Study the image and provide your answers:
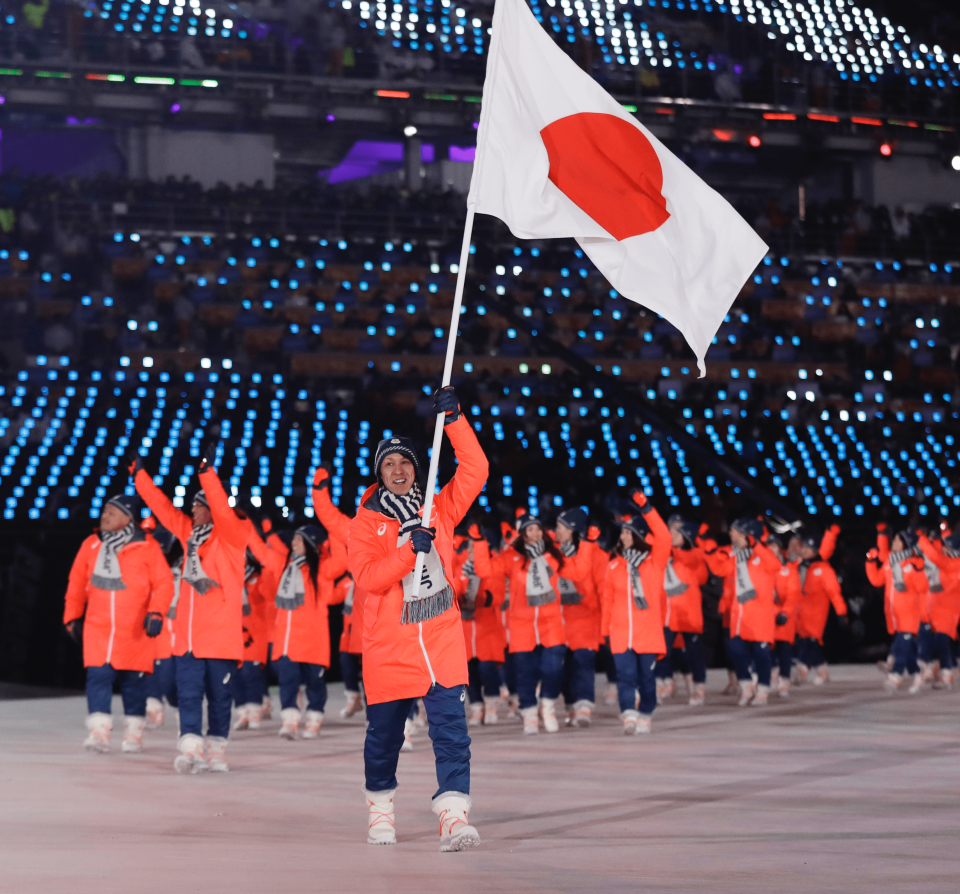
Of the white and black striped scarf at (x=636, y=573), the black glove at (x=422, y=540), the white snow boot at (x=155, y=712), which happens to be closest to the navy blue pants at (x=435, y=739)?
the black glove at (x=422, y=540)

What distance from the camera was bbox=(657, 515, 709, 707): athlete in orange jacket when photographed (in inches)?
534

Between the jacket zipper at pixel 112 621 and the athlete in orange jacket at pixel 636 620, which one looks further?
the athlete in orange jacket at pixel 636 620

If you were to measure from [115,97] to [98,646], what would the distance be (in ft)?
75.0

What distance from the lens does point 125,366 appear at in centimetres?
2212

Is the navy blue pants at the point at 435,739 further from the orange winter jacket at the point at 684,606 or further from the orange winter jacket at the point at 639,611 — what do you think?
the orange winter jacket at the point at 684,606

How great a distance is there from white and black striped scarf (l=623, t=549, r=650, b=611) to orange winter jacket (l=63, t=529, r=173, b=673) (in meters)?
3.43

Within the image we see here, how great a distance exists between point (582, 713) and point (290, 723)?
2.39 meters

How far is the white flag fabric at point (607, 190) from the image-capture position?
640cm

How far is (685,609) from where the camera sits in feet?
45.0

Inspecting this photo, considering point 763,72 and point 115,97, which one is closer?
point 115,97

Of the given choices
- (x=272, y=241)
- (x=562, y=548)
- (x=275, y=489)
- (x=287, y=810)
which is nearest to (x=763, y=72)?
(x=272, y=241)

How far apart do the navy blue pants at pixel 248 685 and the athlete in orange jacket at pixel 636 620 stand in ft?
9.94

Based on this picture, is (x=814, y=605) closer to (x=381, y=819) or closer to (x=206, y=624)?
(x=206, y=624)

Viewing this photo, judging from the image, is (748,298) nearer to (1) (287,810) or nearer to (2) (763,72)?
(2) (763,72)
